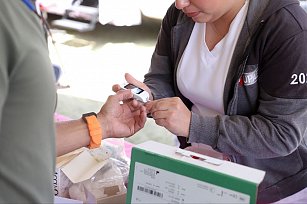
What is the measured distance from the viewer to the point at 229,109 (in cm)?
114

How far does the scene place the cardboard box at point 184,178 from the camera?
0.73 m

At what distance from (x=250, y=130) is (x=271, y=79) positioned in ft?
0.43

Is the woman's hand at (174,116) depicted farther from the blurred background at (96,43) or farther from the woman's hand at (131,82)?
the blurred background at (96,43)

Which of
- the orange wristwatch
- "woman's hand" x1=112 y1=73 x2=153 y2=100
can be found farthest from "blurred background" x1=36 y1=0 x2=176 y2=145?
the orange wristwatch

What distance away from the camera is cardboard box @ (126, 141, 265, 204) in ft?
2.39

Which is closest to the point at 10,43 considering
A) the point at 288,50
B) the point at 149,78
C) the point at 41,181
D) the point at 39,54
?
the point at 39,54

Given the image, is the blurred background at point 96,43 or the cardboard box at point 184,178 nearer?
the cardboard box at point 184,178

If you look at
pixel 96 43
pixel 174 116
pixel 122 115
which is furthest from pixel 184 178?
pixel 96 43

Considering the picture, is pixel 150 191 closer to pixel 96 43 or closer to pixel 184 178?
pixel 184 178

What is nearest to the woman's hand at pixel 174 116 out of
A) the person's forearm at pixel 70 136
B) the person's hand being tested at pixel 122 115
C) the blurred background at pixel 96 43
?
the person's hand being tested at pixel 122 115

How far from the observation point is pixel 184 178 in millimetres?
773

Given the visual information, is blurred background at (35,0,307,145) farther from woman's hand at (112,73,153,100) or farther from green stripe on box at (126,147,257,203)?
green stripe on box at (126,147,257,203)

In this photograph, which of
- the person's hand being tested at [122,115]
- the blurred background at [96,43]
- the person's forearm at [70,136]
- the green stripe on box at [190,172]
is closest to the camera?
the green stripe on box at [190,172]

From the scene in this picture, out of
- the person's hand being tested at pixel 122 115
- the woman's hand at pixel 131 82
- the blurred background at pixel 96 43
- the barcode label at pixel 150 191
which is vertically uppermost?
the woman's hand at pixel 131 82
